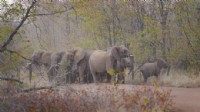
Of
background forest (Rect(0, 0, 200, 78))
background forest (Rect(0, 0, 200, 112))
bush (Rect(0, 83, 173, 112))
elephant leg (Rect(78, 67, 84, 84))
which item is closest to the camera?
bush (Rect(0, 83, 173, 112))

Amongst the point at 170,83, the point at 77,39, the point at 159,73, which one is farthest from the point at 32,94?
the point at 77,39

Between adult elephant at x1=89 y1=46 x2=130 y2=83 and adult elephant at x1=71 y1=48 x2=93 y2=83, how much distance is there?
731 mm

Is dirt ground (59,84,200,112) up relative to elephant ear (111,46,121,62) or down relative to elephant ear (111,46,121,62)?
down

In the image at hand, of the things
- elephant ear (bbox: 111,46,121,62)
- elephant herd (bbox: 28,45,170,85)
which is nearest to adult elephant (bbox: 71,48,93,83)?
elephant herd (bbox: 28,45,170,85)

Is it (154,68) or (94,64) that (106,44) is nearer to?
(94,64)

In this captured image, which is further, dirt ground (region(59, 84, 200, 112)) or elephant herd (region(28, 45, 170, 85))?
elephant herd (region(28, 45, 170, 85))

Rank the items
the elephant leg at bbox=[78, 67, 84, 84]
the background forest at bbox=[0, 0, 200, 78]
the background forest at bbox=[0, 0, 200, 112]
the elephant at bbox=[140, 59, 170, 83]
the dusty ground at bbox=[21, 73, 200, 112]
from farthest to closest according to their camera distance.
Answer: the elephant leg at bbox=[78, 67, 84, 84]
the background forest at bbox=[0, 0, 200, 78]
the elephant at bbox=[140, 59, 170, 83]
the dusty ground at bbox=[21, 73, 200, 112]
the background forest at bbox=[0, 0, 200, 112]

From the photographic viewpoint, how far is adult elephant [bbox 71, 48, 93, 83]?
2078 centimetres

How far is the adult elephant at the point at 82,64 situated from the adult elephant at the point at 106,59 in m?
0.73

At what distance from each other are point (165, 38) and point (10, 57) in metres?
11.9

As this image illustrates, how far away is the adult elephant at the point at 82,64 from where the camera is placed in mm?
20781

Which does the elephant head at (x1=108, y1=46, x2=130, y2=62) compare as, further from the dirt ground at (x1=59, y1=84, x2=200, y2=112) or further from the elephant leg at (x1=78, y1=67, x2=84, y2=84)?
the dirt ground at (x1=59, y1=84, x2=200, y2=112)

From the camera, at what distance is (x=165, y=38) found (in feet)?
68.8

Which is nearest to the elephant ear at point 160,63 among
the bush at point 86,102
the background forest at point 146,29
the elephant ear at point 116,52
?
the background forest at point 146,29
